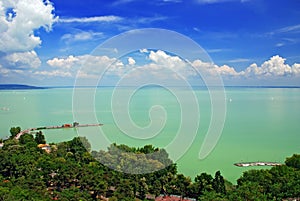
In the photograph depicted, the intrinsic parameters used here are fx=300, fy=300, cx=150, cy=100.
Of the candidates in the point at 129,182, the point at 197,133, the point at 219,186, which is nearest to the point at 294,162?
the point at 219,186

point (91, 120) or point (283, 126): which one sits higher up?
point (283, 126)

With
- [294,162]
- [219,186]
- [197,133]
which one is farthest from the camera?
[197,133]

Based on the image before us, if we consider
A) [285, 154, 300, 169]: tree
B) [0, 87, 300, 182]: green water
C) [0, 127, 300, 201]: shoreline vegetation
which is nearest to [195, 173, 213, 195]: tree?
[0, 127, 300, 201]: shoreline vegetation

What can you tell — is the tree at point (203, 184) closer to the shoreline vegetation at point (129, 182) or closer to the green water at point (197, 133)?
the shoreline vegetation at point (129, 182)

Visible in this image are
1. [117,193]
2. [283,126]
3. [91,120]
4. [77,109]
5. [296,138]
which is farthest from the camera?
[283,126]

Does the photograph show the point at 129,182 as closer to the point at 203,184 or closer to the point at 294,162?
the point at 203,184

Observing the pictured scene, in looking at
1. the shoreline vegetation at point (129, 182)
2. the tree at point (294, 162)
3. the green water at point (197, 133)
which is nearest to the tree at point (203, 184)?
the shoreline vegetation at point (129, 182)

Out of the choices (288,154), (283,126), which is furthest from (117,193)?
(283,126)

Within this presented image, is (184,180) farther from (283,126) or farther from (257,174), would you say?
(283,126)
